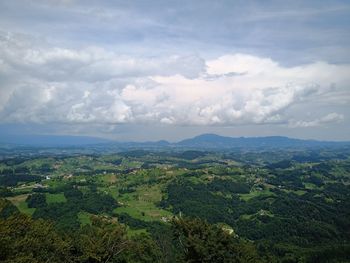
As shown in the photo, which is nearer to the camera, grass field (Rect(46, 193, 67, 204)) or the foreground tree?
the foreground tree

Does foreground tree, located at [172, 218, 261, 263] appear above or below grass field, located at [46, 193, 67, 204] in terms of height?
above

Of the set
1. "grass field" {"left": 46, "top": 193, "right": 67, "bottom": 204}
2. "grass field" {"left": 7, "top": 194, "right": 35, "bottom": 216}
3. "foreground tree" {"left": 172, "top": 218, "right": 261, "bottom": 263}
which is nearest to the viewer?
"foreground tree" {"left": 172, "top": 218, "right": 261, "bottom": 263}

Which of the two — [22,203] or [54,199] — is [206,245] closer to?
[22,203]

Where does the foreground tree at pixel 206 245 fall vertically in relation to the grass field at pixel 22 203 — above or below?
→ above

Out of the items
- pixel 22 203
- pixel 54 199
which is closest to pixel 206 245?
pixel 22 203

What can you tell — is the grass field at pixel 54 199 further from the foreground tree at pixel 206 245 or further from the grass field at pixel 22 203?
the foreground tree at pixel 206 245

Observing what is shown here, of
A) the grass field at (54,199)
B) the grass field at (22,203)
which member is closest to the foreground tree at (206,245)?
the grass field at (22,203)

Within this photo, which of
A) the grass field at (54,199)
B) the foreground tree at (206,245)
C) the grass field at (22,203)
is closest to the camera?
the foreground tree at (206,245)

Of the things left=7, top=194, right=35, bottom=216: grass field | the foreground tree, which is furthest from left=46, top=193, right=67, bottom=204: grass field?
the foreground tree

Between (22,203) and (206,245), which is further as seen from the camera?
→ (22,203)

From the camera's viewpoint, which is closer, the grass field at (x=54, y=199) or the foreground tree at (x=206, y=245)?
the foreground tree at (x=206, y=245)

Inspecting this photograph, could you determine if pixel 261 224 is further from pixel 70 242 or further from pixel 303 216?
pixel 70 242

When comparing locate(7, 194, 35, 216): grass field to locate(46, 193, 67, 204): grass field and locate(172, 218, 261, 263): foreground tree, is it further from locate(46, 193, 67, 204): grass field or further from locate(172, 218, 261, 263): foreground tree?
locate(172, 218, 261, 263): foreground tree
